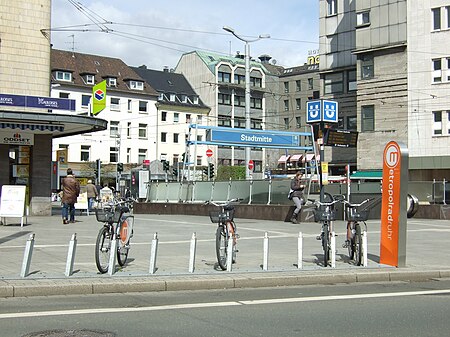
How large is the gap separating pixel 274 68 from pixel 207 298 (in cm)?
8935

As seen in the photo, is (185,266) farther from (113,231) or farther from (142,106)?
(142,106)

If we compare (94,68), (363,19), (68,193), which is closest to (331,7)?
(363,19)

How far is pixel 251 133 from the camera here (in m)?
30.3

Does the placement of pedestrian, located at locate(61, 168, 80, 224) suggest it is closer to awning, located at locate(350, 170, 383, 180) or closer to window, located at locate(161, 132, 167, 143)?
awning, located at locate(350, 170, 383, 180)

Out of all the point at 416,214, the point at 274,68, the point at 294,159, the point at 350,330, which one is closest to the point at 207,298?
the point at 350,330

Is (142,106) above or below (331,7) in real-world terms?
below

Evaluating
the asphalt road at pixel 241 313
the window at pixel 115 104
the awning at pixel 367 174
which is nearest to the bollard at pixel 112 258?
the asphalt road at pixel 241 313

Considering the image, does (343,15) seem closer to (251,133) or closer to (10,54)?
(251,133)

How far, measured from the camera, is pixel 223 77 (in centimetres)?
8662

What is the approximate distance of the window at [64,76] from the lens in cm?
7188

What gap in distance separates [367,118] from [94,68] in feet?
134

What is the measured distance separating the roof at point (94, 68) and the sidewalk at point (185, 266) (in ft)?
189

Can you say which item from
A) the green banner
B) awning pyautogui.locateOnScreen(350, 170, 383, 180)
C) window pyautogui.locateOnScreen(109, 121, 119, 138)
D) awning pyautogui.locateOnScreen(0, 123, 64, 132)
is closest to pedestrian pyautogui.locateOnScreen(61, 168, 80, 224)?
awning pyautogui.locateOnScreen(0, 123, 64, 132)

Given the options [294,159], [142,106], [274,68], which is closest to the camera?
[294,159]
